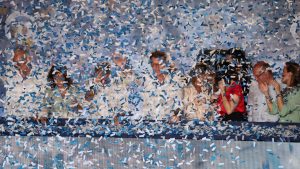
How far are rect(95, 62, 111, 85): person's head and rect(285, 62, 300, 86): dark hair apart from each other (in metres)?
0.94

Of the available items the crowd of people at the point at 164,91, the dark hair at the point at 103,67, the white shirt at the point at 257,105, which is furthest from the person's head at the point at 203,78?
the dark hair at the point at 103,67

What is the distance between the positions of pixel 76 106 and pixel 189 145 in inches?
24.8

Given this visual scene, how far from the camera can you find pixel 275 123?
2.00 metres

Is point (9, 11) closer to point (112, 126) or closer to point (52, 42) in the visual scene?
point (52, 42)

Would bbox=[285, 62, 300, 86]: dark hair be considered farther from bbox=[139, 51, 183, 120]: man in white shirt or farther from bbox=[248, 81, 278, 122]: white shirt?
bbox=[139, 51, 183, 120]: man in white shirt

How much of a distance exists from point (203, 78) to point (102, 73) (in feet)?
1.76

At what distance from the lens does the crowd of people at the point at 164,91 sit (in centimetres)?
202

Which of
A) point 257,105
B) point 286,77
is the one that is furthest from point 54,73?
point 286,77

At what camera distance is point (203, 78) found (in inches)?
80.9

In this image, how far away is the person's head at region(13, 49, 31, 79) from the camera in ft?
7.00

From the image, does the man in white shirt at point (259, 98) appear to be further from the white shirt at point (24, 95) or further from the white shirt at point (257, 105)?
the white shirt at point (24, 95)

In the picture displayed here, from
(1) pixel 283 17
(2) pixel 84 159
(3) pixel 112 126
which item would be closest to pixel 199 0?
(1) pixel 283 17

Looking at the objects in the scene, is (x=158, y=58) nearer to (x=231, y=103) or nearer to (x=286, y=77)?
(x=231, y=103)

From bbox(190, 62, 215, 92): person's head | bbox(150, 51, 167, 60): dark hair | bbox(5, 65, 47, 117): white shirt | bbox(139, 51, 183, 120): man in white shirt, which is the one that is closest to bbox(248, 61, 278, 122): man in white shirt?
bbox(190, 62, 215, 92): person's head
